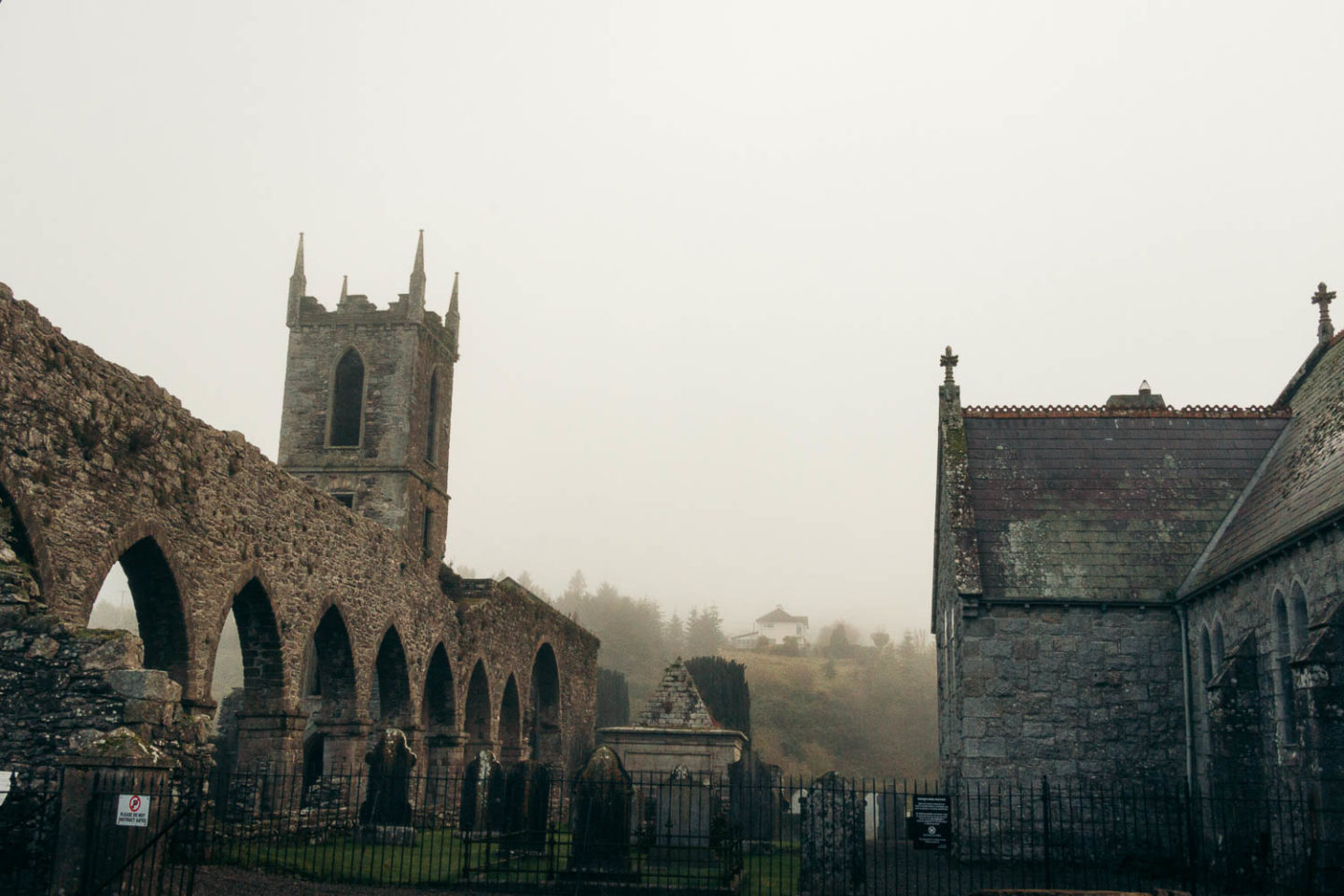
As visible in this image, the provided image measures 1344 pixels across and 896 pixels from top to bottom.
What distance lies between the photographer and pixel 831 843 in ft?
47.8

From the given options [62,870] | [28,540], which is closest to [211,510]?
[28,540]

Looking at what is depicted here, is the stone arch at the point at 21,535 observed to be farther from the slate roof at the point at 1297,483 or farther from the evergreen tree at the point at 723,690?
the evergreen tree at the point at 723,690

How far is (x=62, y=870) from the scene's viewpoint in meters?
9.49

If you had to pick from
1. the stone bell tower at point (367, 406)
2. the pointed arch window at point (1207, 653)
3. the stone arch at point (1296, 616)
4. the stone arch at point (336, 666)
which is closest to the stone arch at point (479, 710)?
the stone bell tower at point (367, 406)

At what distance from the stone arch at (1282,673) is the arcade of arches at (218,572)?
13353mm

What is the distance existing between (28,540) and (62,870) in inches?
162

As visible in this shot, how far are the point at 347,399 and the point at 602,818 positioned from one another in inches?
907

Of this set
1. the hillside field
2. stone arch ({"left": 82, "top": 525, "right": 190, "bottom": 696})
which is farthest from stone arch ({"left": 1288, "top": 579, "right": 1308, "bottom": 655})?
the hillside field

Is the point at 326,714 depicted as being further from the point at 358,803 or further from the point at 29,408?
the point at 29,408

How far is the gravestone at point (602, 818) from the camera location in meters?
14.8

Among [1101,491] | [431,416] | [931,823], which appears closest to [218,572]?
[931,823]

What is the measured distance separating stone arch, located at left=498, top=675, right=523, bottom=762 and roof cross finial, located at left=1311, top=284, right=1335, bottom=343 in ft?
66.6

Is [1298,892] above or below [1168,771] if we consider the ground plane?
below

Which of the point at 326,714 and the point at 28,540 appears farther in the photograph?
the point at 326,714
